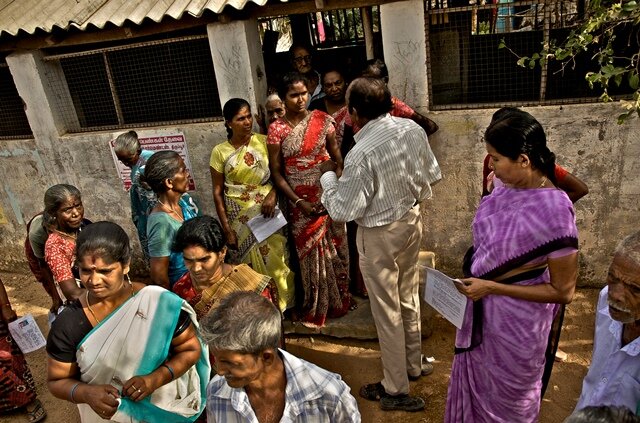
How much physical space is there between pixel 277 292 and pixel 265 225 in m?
1.17

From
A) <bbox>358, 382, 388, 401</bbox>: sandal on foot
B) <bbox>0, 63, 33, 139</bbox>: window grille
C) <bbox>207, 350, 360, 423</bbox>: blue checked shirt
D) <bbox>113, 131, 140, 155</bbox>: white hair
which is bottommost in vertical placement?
<bbox>358, 382, 388, 401</bbox>: sandal on foot

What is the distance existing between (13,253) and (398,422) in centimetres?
560

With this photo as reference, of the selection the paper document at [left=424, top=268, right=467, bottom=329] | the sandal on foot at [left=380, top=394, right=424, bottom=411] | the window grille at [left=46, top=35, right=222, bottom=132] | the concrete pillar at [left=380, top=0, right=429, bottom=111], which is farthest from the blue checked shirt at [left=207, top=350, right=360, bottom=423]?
the window grille at [left=46, top=35, right=222, bottom=132]

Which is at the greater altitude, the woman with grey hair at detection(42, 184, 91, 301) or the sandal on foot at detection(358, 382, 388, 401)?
the woman with grey hair at detection(42, 184, 91, 301)

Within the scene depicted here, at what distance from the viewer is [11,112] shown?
18.7 ft

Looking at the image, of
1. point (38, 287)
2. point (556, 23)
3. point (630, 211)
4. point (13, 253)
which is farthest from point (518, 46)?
point (13, 253)

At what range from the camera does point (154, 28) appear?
4445mm

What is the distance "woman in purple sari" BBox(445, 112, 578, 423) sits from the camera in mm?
1989

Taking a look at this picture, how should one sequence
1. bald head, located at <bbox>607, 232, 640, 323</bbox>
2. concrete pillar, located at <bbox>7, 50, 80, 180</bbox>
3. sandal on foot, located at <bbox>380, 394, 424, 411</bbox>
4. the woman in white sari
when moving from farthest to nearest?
concrete pillar, located at <bbox>7, 50, 80, 180</bbox>
sandal on foot, located at <bbox>380, 394, 424, 411</bbox>
the woman in white sari
bald head, located at <bbox>607, 232, 640, 323</bbox>

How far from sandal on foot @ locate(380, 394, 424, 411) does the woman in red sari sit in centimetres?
105

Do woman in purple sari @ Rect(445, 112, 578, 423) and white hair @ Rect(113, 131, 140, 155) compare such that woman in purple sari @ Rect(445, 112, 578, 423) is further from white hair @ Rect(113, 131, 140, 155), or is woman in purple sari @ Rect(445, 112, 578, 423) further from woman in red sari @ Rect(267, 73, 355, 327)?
white hair @ Rect(113, 131, 140, 155)

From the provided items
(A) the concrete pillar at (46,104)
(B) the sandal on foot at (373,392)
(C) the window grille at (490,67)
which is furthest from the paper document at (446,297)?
(A) the concrete pillar at (46,104)

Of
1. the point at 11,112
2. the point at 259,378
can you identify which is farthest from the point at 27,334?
the point at 11,112

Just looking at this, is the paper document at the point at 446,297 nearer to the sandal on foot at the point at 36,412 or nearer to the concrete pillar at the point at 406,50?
the concrete pillar at the point at 406,50
